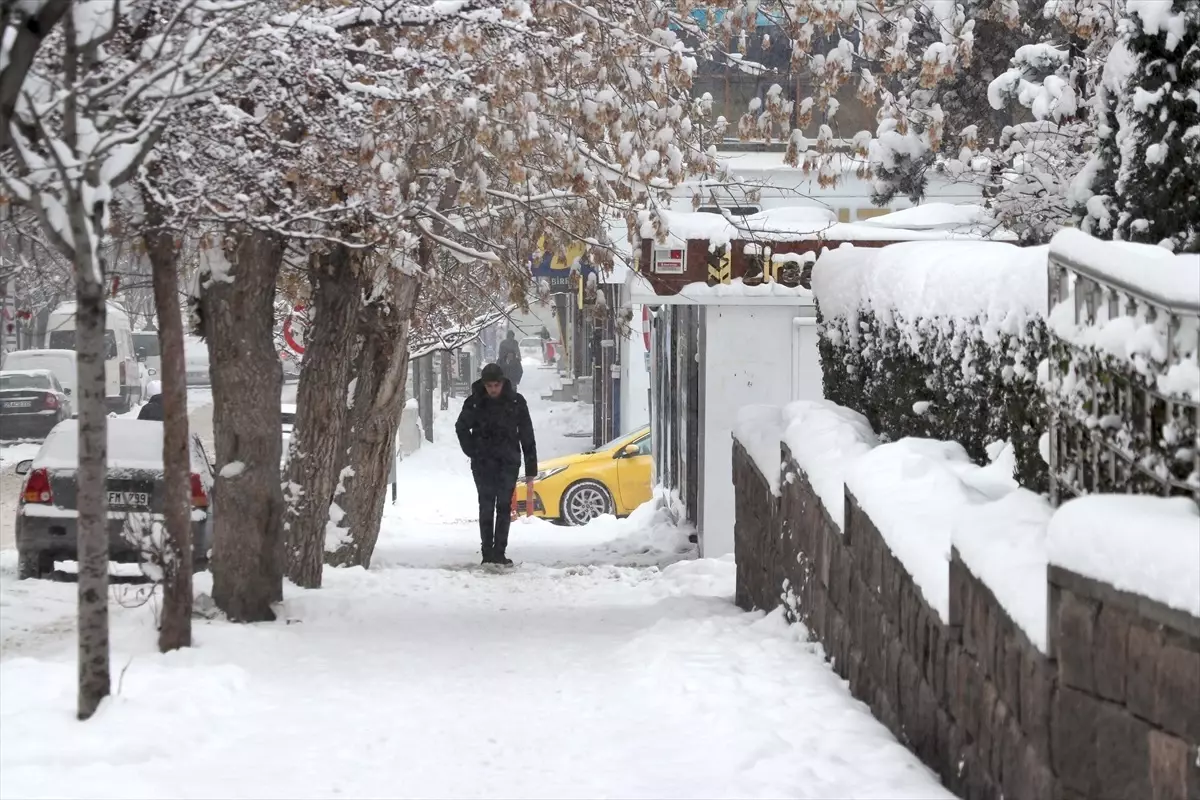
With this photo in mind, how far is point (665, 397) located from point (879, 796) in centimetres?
1688

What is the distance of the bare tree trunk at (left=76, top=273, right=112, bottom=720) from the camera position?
20.5 feet

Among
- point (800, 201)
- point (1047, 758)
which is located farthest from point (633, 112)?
point (800, 201)

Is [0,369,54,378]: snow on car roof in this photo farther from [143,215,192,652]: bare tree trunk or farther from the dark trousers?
[143,215,192,652]: bare tree trunk

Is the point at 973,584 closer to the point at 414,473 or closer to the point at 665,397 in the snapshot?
the point at 665,397

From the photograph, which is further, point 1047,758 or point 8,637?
point 8,637

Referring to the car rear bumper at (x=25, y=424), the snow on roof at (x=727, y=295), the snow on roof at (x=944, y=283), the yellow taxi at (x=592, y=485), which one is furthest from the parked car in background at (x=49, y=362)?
the snow on roof at (x=944, y=283)

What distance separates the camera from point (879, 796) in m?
5.18

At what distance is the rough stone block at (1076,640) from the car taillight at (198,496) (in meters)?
10.9

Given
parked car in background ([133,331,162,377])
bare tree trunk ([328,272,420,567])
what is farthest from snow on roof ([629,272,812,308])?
parked car in background ([133,331,162,377])

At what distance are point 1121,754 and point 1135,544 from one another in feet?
1.70

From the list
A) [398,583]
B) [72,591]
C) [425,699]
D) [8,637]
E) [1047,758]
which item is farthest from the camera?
[398,583]

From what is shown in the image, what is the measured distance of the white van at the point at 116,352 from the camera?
45.0 m

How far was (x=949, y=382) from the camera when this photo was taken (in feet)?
22.5

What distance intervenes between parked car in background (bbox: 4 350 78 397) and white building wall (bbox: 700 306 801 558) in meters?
24.0
